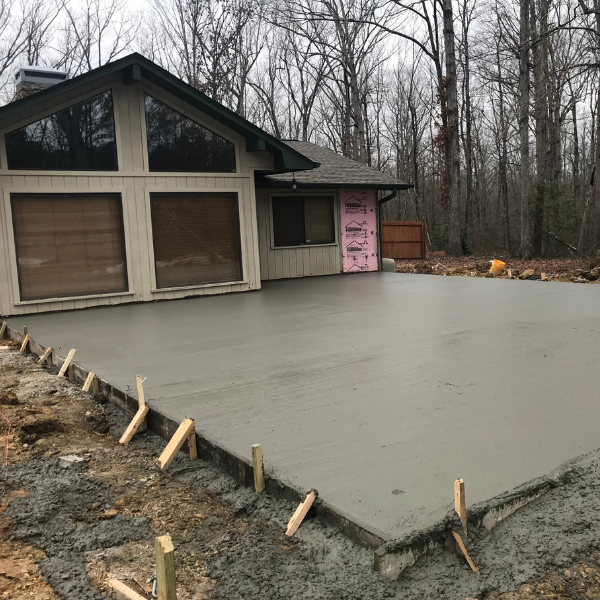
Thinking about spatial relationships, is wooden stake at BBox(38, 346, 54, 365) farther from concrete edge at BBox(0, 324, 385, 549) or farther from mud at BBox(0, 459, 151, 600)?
mud at BBox(0, 459, 151, 600)

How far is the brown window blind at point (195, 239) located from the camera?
32.6ft

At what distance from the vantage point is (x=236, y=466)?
2.98 metres

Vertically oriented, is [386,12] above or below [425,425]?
above

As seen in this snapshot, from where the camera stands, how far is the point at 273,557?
2279 millimetres

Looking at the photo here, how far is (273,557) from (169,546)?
54cm

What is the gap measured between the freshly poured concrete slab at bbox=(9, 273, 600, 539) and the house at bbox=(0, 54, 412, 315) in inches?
43.2

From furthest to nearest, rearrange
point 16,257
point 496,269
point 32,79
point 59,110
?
point 496,269 < point 32,79 < point 59,110 < point 16,257

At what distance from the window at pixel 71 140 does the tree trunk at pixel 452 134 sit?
13.9 m

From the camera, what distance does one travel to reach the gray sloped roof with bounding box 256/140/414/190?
41.2 ft

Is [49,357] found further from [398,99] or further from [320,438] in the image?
[398,99]

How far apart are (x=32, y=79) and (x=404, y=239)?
41.3ft

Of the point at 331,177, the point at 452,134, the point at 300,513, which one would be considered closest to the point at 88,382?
the point at 300,513

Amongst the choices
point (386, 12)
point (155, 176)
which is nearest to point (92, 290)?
point (155, 176)

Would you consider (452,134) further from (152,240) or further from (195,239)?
(152,240)
